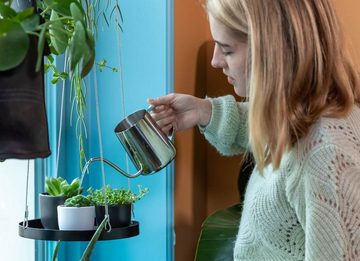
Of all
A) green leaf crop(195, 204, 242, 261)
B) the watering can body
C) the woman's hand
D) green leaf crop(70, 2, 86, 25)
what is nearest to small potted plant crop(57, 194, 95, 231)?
the watering can body

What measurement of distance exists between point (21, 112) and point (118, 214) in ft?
1.51

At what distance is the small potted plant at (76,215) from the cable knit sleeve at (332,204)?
423 millimetres

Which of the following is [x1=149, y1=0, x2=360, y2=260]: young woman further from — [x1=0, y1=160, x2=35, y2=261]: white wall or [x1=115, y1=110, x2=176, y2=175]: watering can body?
[x1=0, y1=160, x2=35, y2=261]: white wall

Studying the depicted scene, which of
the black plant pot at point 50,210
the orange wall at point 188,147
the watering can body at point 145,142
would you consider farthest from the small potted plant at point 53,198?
the orange wall at point 188,147

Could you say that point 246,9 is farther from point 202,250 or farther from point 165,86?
point 202,250

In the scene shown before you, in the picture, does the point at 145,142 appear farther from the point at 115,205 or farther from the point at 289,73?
the point at 289,73

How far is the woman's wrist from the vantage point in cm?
130

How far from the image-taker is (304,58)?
91cm

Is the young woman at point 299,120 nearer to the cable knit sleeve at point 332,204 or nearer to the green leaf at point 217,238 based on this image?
the cable knit sleeve at point 332,204

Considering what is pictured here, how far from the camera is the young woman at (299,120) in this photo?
0.88 metres

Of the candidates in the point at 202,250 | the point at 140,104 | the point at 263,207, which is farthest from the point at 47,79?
the point at 263,207

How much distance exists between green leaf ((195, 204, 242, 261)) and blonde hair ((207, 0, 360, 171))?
1.54 ft

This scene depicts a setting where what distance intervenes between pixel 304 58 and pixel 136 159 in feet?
1.37

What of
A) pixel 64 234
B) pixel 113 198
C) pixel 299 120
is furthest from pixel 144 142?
pixel 299 120
